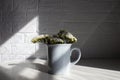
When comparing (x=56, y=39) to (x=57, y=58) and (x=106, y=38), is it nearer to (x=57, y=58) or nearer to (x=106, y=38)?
(x=57, y=58)

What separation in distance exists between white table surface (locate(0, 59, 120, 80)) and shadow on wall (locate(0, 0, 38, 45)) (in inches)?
9.9

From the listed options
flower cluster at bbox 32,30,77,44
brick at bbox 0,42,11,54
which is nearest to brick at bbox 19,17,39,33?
brick at bbox 0,42,11,54

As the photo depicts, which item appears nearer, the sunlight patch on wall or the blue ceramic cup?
the blue ceramic cup

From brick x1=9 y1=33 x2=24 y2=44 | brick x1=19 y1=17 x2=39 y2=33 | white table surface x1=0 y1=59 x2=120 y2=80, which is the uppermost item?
brick x1=19 y1=17 x2=39 y2=33

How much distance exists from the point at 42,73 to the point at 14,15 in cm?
49

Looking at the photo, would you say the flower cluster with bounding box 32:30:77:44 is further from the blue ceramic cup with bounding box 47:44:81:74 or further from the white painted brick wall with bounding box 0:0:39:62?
the white painted brick wall with bounding box 0:0:39:62

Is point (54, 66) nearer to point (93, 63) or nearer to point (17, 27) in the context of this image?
point (93, 63)

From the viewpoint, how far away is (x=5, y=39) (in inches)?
55.4

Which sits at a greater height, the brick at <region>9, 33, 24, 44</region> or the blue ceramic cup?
the brick at <region>9, 33, 24, 44</region>

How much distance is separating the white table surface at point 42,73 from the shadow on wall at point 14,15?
25 cm

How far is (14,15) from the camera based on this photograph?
4.62 ft

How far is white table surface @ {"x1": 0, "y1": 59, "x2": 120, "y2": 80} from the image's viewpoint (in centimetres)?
98

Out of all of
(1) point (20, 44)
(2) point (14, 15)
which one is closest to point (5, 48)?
(1) point (20, 44)

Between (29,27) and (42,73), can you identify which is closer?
(42,73)
